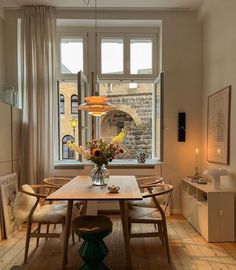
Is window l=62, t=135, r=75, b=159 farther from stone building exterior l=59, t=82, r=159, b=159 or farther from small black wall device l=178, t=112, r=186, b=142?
small black wall device l=178, t=112, r=186, b=142

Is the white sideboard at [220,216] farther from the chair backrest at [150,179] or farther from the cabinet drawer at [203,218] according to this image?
the chair backrest at [150,179]

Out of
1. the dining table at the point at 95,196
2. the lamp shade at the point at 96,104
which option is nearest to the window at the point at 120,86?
the lamp shade at the point at 96,104

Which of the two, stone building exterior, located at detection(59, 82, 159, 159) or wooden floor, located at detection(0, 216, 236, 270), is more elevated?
stone building exterior, located at detection(59, 82, 159, 159)

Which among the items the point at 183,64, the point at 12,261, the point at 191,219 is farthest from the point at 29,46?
the point at 191,219

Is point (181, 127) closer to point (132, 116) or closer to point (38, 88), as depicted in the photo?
point (132, 116)

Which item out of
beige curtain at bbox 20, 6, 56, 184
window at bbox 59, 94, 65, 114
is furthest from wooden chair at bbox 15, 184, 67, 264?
window at bbox 59, 94, 65, 114

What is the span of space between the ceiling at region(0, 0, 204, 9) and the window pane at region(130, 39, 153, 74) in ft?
2.27

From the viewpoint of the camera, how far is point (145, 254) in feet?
11.0

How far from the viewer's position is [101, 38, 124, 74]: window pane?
545 centimetres

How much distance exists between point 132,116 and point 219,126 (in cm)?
Result: 179

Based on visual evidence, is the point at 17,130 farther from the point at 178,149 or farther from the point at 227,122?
the point at 227,122

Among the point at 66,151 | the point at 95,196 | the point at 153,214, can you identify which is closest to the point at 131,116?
the point at 66,151

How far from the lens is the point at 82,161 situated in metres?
5.09

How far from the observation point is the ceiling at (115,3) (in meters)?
4.79
